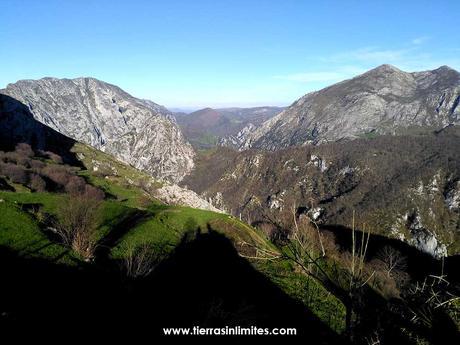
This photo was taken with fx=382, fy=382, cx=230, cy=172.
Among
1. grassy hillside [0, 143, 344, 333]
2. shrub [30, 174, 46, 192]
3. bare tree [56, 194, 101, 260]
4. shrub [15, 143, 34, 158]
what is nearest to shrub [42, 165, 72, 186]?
shrub [30, 174, 46, 192]

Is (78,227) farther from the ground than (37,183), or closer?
farther from the ground

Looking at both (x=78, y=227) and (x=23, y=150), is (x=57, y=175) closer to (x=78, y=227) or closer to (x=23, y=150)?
(x=23, y=150)

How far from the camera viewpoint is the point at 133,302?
19812 mm

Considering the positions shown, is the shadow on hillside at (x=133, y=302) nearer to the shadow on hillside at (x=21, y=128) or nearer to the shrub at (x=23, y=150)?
the shrub at (x=23, y=150)

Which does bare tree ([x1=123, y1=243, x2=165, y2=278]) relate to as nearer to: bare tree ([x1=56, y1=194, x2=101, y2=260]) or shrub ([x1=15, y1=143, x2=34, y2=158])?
bare tree ([x1=56, y1=194, x2=101, y2=260])

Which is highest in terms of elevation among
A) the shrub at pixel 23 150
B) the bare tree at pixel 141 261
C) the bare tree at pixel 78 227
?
the shrub at pixel 23 150

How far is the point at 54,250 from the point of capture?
22.9m

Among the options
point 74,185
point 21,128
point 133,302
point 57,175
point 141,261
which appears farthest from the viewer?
point 21,128

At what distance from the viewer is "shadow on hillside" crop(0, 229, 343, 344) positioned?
15.4 metres

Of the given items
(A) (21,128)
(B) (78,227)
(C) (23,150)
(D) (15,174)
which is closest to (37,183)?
(D) (15,174)

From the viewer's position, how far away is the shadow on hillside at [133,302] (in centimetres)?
1541

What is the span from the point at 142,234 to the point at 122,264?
30.1ft

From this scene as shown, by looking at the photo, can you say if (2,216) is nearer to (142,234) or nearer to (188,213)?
(142,234)

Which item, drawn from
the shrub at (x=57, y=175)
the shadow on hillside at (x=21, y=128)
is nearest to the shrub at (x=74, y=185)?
the shrub at (x=57, y=175)
